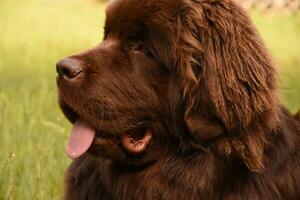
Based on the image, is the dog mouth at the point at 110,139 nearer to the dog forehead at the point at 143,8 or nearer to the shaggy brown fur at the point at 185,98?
the shaggy brown fur at the point at 185,98

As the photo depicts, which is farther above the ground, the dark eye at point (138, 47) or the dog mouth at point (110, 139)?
the dark eye at point (138, 47)

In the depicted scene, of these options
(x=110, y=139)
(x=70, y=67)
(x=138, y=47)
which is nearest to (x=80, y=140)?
(x=110, y=139)

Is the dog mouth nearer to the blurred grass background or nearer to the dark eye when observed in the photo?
the dark eye

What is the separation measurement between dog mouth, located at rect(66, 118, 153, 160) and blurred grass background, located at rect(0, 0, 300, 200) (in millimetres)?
828

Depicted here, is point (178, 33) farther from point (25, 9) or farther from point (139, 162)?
point (25, 9)

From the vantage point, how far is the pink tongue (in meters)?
3.48

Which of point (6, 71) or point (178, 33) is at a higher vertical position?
point (178, 33)

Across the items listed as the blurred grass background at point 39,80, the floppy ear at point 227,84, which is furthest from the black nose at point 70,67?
the blurred grass background at point 39,80

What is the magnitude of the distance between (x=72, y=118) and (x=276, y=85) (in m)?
1.04

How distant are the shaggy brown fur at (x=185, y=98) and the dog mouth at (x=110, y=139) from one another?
0.05 ft

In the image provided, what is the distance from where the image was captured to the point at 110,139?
349cm

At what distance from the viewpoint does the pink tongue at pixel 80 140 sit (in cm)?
348

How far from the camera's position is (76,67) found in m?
3.40

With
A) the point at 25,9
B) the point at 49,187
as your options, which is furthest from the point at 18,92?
the point at 25,9
